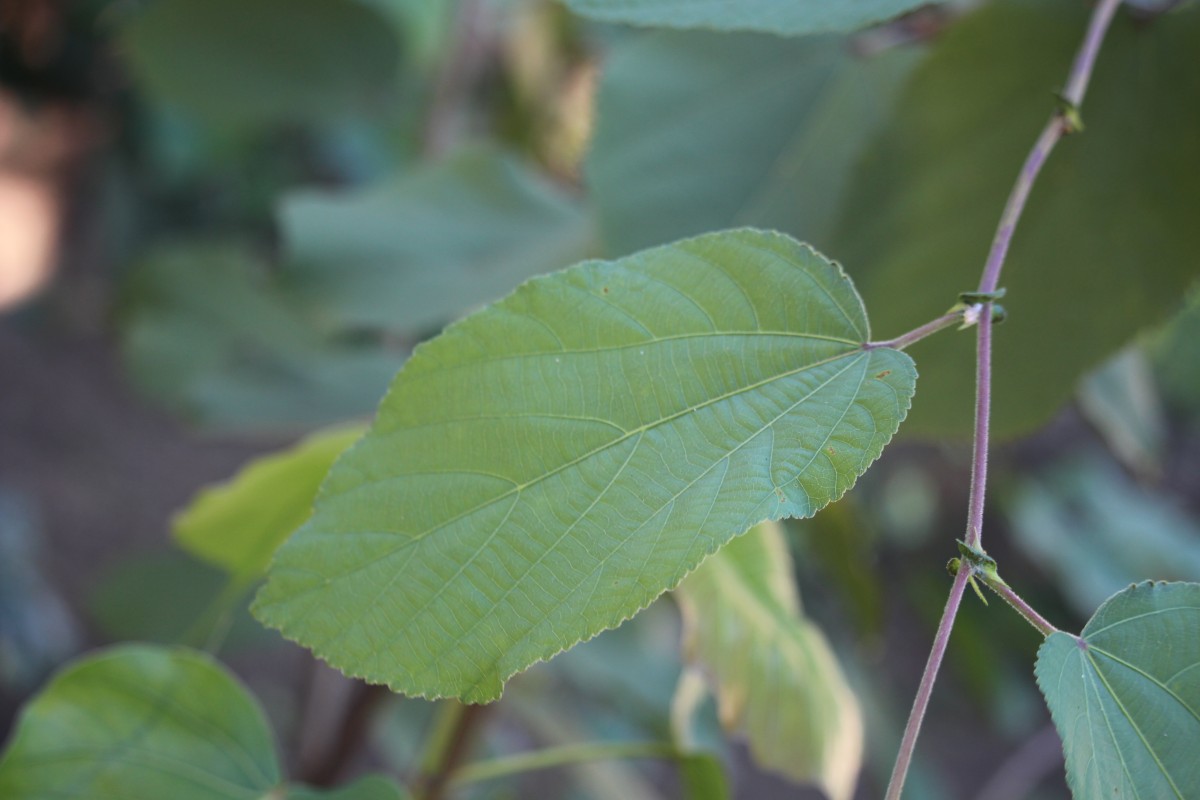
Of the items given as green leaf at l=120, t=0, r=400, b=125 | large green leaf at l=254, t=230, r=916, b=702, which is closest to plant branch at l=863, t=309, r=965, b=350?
large green leaf at l=254, t=230, r=916, b=702

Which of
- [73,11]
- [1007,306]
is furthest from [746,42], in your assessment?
[73,11]

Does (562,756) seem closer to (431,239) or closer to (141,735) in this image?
(141,735)

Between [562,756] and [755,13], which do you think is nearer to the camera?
[755,13]

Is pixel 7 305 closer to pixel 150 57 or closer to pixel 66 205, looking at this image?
pixel 66 205

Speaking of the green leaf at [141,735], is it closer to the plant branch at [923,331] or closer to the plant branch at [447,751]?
the plant branch at [447,751]

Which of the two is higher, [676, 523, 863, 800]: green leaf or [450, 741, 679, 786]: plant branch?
[676, 523, 863, 800]: green leaf

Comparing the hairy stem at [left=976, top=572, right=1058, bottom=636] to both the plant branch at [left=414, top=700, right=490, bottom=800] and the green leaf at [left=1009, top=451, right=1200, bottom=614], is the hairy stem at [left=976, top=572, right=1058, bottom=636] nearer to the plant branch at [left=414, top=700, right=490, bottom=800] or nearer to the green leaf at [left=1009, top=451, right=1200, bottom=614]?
the plant branch at [left=414, top=700, right=490, bottom=800]

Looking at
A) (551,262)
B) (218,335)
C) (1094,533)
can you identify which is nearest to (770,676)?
(551,262)
